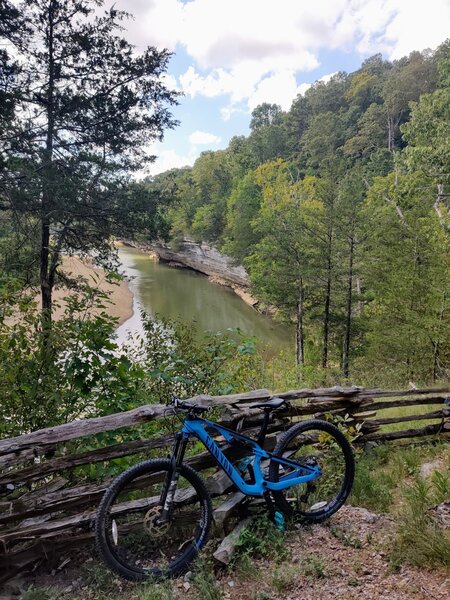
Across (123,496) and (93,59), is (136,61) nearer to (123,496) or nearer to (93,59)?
(93,59)

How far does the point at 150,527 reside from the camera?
2.47 meters

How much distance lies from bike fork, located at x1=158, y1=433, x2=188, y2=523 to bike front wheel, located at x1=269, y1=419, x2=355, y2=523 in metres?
0.73

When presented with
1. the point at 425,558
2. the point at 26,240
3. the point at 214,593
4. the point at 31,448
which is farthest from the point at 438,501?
the point at 26,240

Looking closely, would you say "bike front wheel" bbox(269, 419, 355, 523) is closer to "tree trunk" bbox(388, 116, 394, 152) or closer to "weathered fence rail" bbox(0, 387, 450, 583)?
"weathered fence rail" bbox(0, 387, 450, 583)

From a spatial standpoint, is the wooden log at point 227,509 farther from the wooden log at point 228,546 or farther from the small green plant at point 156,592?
the small green plant at point 156,592

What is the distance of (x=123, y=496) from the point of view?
3096 millimetres

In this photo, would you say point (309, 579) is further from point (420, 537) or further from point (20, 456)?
point (20, 456)

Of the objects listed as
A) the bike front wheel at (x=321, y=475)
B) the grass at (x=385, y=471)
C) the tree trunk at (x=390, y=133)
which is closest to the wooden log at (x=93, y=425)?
the bike front wheel at (x=321, y=475)

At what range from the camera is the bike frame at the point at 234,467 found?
8.17 ft

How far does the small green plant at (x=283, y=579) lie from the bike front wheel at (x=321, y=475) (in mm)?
443

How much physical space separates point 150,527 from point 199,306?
91.3 ft

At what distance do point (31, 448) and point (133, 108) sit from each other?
380 inches

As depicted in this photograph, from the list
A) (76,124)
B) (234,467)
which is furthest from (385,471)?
(76,124)

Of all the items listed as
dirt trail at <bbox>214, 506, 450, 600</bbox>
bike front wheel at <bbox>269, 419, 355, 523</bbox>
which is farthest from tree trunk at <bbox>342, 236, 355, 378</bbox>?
dirt trail at <bbox>214, 506, 450, 600</bbox>
